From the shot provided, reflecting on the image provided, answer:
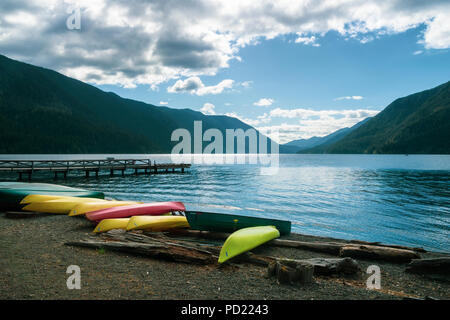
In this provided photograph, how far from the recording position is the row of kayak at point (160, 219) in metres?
8.62

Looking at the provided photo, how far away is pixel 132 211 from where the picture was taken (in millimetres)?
12297

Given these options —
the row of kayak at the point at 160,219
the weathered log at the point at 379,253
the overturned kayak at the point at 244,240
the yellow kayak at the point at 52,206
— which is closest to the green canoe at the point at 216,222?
the row of kayak at the point at 160,219

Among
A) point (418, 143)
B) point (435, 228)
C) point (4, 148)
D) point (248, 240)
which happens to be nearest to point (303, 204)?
point (435, 228)

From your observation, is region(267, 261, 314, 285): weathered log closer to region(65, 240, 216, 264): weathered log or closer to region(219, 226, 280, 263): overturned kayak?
region(219, 226, 280, 263): overturned kayak

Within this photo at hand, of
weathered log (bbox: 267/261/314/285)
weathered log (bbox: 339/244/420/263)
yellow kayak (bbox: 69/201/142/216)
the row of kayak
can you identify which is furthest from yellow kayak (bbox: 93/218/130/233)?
weathered log (bbox: 339/244/420/263)

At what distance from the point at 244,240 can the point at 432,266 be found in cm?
476

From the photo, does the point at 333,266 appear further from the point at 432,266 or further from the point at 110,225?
the point at 110,225

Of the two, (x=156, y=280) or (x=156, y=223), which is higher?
(x=156, y=223)

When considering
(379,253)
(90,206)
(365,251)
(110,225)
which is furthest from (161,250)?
(90,206)

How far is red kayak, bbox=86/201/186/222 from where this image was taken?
456 inches
